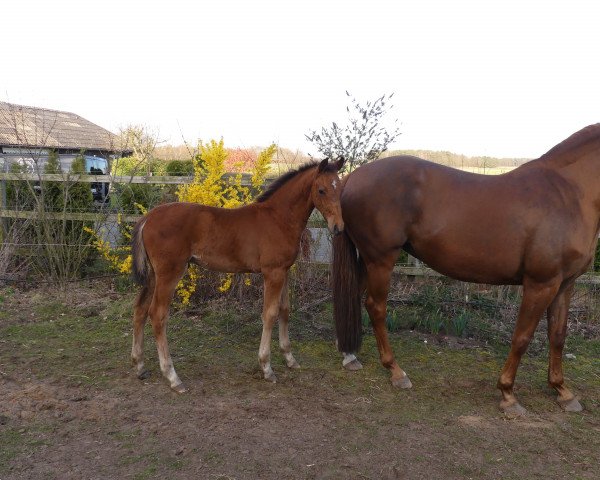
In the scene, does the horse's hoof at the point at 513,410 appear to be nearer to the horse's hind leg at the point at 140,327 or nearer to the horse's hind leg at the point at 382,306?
the horse's hind leg at the point at 382,306

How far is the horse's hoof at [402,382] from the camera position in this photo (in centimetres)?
414

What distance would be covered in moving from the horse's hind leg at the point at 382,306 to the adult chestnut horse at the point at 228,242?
720 millimetres

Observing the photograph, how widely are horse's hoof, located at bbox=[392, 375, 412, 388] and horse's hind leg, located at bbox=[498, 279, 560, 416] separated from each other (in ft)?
2.39

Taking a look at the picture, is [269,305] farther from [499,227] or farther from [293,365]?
[499,227]

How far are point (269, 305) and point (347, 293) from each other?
2.66 feet

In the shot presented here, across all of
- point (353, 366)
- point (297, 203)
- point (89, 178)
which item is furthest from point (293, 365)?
point (89, 178)

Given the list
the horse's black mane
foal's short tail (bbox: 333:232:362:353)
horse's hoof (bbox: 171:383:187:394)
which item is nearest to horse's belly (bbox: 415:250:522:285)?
foal's short tail (bbox: 333:232:362:353)

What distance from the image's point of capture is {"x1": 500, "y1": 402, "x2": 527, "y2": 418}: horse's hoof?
367 centimetres

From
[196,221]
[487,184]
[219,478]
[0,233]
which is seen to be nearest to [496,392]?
[487,184]

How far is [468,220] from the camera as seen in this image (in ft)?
12.8

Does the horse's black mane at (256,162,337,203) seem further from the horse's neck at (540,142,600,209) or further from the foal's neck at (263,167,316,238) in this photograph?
the horse's neck at (540,142,600,209)

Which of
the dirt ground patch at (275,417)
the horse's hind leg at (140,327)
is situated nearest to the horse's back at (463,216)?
the dirt ground patch at (275,417)

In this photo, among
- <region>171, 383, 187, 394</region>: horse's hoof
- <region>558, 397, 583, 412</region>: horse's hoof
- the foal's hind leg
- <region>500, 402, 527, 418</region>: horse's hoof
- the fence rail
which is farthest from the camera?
the fence rail

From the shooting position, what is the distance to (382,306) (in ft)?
14.0
